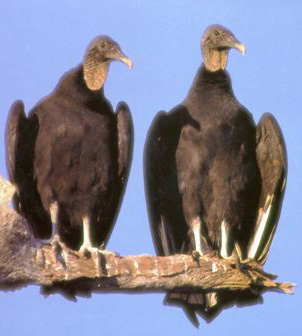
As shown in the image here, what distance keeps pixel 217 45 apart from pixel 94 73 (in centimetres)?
109

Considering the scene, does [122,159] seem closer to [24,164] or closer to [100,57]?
[24,164]

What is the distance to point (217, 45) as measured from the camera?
9.62 meters

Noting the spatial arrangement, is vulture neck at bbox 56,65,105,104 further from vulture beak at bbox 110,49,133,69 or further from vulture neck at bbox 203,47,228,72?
vulture neck at bbox 203,47,228,72

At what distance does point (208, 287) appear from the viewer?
26.9 ft

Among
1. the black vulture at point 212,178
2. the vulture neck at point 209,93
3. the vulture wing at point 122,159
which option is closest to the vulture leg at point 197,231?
the black vulture at point 212,178

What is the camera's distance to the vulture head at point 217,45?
9508 millimetres

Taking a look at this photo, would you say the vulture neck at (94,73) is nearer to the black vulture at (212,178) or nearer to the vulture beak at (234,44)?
A: the black vulture at (212,178)

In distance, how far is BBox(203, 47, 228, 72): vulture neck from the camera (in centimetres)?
951

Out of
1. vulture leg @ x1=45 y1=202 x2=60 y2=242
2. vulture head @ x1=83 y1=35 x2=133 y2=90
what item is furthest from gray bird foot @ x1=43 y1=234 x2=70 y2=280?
vulture head @ x1=83 y1=35 x2=133 y2=90

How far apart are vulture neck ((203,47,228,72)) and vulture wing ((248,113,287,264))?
2.18 feet

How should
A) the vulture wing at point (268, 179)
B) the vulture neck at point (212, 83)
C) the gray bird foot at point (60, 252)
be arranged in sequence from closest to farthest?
1. the gray bird foot at point (60, 252)
2. the vulture wing at point (268, 179)
3. the vulture neck at point (212, 83)

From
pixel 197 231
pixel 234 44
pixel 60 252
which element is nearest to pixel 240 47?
pixel 234 44

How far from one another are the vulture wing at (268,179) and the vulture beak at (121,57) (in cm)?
110

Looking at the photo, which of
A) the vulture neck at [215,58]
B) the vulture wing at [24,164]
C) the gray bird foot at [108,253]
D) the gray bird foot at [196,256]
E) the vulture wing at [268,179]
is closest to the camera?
the gray bird foot at [108,253]
